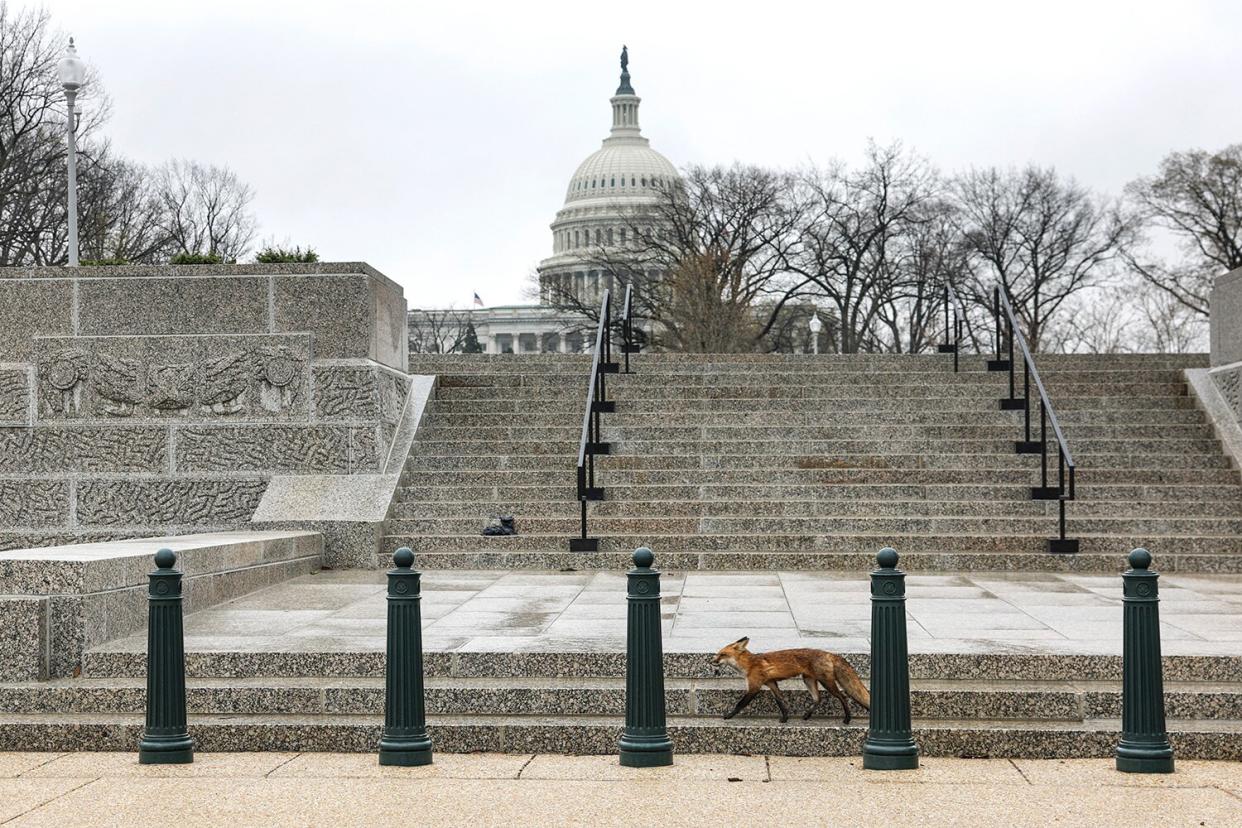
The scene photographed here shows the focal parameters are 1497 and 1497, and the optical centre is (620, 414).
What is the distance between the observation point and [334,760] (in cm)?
752

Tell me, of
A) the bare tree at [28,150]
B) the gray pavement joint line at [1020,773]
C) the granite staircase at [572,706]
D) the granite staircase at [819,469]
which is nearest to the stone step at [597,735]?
the granite staircase at [572,706]

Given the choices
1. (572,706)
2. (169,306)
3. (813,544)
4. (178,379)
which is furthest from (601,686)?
(169,306)

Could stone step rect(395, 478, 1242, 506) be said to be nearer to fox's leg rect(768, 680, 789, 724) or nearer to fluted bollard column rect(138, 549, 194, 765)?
fox's leg rect(768, 680, 789, 724)

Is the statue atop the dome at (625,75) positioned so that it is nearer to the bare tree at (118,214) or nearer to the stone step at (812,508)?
the bare tree at (118,214)

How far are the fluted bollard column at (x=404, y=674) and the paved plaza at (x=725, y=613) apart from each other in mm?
1254

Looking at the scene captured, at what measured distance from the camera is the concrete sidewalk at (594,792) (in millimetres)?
6293

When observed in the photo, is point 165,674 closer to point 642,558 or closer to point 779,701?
point 642,558

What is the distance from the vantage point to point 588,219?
121 meters

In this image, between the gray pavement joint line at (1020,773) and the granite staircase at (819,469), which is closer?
the gray pavement joint line at (1020,773)

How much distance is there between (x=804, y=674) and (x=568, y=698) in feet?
4.19

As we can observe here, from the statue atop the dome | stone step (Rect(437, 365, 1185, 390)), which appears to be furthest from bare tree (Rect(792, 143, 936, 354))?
the statue atop the dome

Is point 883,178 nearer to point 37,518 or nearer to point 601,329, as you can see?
point 601,329

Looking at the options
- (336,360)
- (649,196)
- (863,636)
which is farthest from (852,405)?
(649,196)

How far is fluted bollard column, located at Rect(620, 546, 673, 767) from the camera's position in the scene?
7.18m
